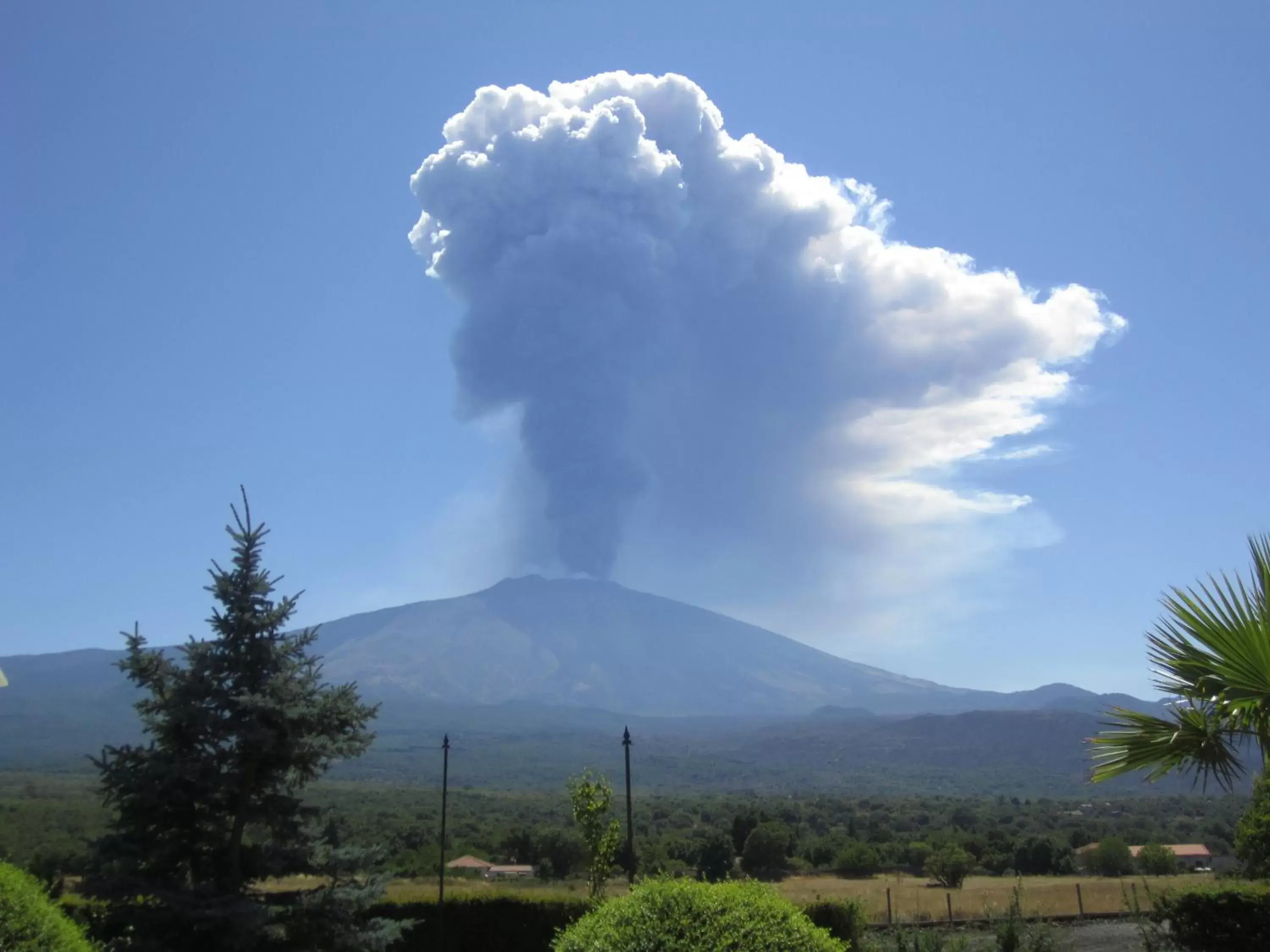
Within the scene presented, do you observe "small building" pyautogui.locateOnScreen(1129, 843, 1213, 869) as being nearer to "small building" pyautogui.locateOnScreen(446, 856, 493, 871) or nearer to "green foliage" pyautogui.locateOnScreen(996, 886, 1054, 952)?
"small building" pyautogui.locateOnScreen(446, 856, 493, 871)

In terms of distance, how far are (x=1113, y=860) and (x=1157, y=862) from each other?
2.46 m

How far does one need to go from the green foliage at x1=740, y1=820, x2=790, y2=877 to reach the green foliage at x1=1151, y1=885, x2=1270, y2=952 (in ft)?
86.9

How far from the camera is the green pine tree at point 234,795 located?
401 inches

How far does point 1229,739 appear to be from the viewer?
780cm

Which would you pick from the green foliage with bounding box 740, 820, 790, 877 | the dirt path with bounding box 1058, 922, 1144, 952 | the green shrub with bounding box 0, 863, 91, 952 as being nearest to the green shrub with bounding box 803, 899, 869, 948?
the dirt path with bounding box 1058, 922, 1144, 952

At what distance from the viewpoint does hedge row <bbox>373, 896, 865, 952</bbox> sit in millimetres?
17703

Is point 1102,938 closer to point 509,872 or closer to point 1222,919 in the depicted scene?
point 1222,919

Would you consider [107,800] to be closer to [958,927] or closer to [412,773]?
[958,927]

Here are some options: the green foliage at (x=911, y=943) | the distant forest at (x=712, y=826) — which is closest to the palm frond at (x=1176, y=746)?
the green foliage at (x=911, y=943)

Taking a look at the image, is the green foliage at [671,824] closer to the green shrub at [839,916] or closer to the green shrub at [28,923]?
the green shrub at [28,923]

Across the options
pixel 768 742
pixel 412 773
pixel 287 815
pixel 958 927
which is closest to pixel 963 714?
pixel 768 742

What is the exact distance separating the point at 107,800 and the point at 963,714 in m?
172

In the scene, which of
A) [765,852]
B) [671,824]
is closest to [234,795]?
[765,852]

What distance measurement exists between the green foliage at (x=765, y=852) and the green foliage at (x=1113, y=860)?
11.4 m
